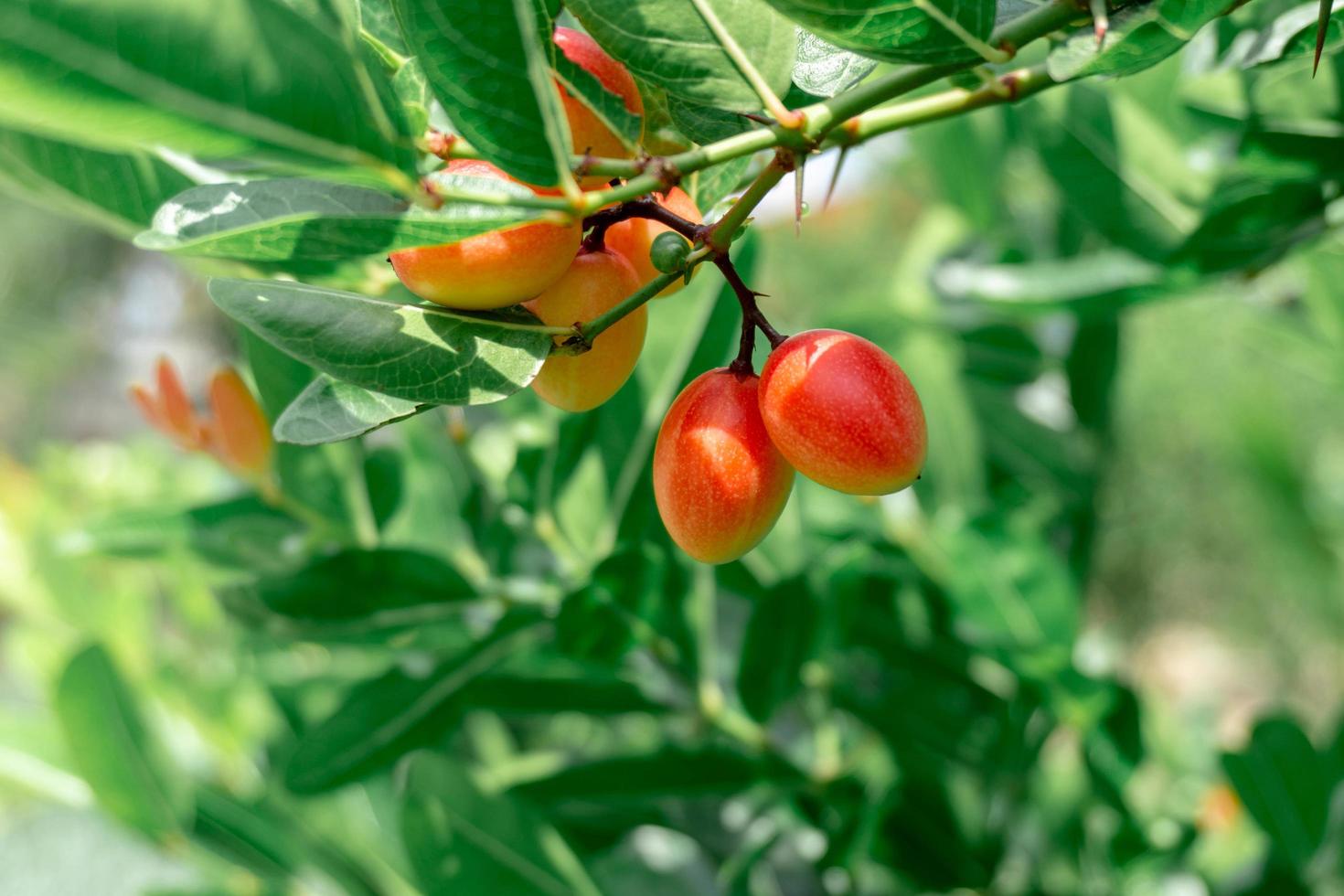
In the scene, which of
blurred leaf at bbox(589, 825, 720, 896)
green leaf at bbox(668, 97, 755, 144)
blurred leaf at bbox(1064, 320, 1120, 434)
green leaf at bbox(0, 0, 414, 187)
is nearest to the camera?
green leaf at bbox(0, 0, 414, 187)

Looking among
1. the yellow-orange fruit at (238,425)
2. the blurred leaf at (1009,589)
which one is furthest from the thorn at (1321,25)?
the yellow-orange fruit at (238,425)

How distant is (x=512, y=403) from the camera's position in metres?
0.56

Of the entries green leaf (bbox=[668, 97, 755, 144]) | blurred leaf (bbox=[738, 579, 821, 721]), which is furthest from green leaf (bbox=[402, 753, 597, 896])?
green leaf (bbox=[668, 97, 755, 144])

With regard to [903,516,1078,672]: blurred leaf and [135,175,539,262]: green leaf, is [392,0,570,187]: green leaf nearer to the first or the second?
[135,175,539,262]: green leaf

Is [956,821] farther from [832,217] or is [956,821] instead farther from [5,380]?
[5,380]

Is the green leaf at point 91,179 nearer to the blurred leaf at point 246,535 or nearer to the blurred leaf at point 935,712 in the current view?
the blurred leaf at point 246,535

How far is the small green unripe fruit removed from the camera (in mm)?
281

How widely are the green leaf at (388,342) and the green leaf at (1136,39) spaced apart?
0.49 ft

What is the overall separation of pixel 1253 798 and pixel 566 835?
394 mm

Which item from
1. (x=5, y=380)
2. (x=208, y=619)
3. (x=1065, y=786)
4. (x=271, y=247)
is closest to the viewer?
(x=271, y=247)

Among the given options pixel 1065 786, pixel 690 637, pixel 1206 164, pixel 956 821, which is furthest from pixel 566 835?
pixel 1206 164

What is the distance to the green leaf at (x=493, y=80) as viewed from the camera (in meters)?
0.26

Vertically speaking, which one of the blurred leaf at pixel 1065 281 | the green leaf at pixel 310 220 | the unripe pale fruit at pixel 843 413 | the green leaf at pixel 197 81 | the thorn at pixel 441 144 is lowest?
the blurred leaf at pixel 1065 281

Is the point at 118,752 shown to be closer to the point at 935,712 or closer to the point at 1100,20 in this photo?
the point at 935,712
